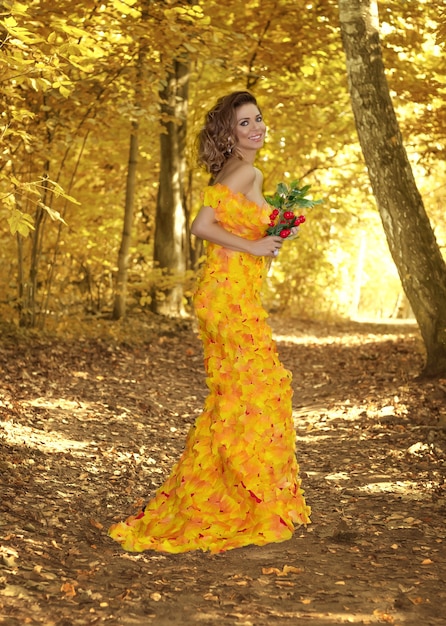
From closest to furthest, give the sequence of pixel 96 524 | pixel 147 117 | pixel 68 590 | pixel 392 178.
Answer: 1. pixel 68 590
2. pixel 96 524
3. pixel 392 178
4. pixel 147 117

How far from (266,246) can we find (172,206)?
8.02m

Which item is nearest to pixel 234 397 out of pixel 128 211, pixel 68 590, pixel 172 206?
pixel 68 590

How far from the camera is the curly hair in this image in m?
4.23

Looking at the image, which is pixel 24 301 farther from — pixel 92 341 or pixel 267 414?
pixel 267 414

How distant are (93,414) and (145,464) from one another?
1231mm

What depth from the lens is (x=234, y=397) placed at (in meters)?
4.35

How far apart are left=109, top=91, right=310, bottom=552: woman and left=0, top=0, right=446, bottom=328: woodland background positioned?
1.42 meters

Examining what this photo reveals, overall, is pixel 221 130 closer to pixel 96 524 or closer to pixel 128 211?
pixel 96 524

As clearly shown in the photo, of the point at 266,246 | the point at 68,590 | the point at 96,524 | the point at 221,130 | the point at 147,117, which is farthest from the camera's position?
the point at 147,117

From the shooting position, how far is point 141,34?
8398mm

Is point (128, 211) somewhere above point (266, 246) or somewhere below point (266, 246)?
above

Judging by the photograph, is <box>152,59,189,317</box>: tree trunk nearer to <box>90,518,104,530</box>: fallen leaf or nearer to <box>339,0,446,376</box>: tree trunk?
<box>339,0,446,376</box>: tree trunk

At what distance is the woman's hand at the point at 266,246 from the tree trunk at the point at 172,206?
7492mm

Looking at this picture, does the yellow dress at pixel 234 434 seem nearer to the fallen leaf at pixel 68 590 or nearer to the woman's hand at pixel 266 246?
the woman's hand at pixel 266 246
